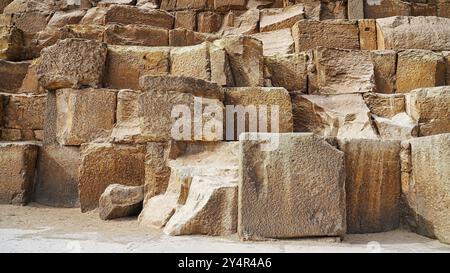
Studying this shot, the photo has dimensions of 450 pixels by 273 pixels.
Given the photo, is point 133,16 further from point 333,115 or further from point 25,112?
point 333,115

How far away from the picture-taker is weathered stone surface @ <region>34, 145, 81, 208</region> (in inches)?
188

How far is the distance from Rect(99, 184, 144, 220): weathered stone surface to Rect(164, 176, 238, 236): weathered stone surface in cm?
81

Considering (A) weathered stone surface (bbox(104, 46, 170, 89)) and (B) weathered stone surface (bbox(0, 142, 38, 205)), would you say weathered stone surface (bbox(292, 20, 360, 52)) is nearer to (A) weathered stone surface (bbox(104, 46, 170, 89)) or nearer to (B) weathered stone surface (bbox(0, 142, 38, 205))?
(A) weathered stone surface (bbox(104, 46, 170, 89))

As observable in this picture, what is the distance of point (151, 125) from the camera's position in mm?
4219

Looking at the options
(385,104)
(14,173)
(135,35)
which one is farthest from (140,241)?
(135,35)

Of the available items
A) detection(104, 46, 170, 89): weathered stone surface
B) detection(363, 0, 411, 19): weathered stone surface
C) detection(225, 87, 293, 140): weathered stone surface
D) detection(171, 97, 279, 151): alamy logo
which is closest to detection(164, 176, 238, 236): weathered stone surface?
detection(171, 97, 279, 151): alamy logo

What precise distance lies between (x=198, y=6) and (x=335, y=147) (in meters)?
6.01

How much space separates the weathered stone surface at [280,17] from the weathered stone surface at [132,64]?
2.91 metres

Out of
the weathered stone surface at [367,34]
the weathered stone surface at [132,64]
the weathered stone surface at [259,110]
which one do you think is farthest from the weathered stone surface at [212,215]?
the weathered stone surface at [367,34]

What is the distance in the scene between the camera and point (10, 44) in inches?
270

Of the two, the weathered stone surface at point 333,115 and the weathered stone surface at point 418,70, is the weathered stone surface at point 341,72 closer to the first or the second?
the weathered stone surface at point 333,115

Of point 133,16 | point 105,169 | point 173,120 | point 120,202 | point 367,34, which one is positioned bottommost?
point 120,202

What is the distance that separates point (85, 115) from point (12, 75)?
2.49 metres
